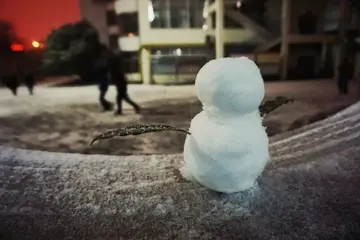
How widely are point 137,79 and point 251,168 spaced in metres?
0.62

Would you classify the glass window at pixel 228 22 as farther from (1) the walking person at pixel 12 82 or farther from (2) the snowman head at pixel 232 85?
(1) the walking person at pixel 12 82

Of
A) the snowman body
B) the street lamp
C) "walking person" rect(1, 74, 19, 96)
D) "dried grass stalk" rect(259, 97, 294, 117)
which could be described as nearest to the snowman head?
the snowman body

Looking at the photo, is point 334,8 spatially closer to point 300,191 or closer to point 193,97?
point 193,97

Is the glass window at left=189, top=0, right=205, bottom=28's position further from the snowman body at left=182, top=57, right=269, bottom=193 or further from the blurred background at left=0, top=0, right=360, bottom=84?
the snowman body at left=182, top=57, right=269, bottom=193

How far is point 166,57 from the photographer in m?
1.28

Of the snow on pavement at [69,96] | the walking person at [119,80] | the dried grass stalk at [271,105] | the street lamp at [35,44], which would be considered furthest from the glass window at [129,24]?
the dried grass stalk at [271,105]

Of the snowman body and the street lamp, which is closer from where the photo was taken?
the snowman body

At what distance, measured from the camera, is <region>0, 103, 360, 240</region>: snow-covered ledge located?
83 cm

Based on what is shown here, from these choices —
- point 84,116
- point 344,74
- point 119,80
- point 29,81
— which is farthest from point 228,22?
point 29,81

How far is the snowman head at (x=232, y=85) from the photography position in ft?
2.75

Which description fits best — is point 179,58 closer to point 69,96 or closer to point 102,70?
point 102,70

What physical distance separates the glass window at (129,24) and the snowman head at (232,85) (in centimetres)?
46

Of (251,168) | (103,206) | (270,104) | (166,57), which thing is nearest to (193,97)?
(166,57)

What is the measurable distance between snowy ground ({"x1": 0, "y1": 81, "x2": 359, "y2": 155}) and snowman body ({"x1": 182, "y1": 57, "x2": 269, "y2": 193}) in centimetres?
39
